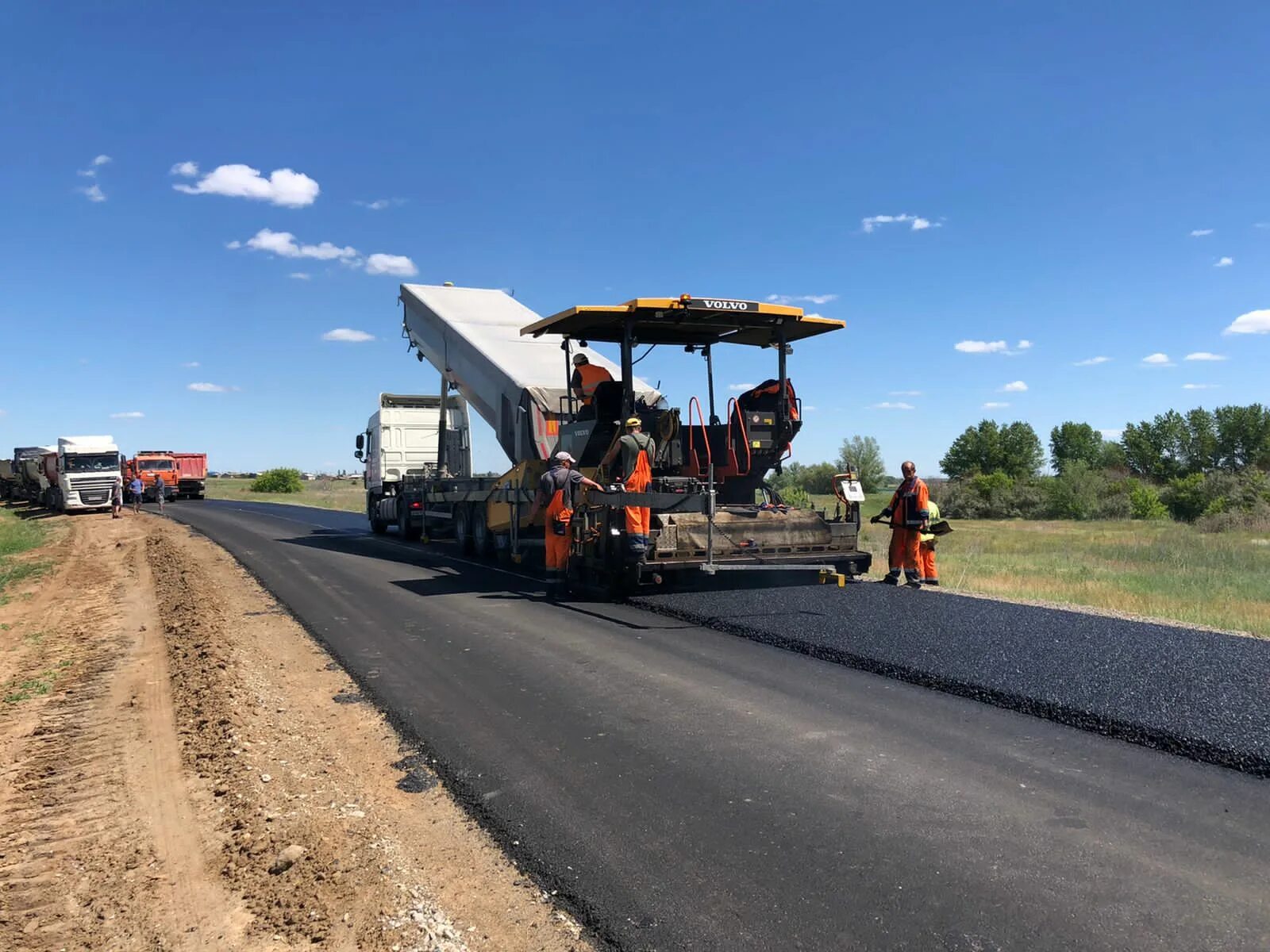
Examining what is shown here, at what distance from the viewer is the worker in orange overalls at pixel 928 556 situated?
32.7ft

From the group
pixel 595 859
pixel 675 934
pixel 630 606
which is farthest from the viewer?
pixel 630 606

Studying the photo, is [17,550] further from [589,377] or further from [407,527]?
[589,377]

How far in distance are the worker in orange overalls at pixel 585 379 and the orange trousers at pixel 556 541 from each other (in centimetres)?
118

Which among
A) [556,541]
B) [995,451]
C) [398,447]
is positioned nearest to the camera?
[556,541]

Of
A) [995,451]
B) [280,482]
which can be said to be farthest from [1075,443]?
[280,482]

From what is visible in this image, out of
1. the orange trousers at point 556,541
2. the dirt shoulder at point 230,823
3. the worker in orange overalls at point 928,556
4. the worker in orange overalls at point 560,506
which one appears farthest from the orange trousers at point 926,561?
the dirt shoulder at point 230,823

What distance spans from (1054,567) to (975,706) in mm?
11619

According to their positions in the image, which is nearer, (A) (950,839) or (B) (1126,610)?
(A) (950,839)

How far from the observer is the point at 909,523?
981cm

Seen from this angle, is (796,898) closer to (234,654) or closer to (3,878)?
(3,878)

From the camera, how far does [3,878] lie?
338cm

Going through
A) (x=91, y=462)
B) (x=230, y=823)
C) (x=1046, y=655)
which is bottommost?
(x=230, y=823)

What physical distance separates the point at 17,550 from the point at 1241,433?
7105 cm

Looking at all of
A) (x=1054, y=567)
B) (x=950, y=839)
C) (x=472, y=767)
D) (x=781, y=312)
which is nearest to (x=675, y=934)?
(x=950, y=839)
